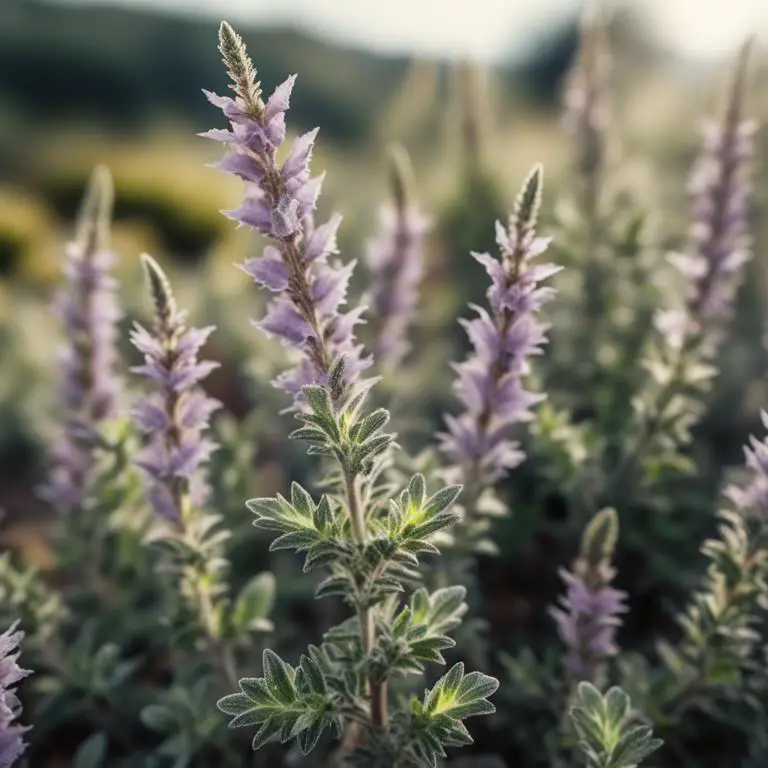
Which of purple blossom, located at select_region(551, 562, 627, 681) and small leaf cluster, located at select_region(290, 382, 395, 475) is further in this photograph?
purple blossom, located at select_region(551, 562, 627, 681)

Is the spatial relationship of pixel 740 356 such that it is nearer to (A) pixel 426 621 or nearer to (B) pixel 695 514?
(B) pixel 695 514

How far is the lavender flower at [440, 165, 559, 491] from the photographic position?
2.06 metres

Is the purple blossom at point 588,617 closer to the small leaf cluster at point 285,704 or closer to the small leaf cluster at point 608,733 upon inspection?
the small leaf cluster at point 608,733

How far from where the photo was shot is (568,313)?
4.50m

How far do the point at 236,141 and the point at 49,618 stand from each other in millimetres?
1920

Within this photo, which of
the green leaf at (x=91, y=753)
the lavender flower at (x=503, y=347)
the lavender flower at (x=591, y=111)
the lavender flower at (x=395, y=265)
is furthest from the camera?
the lavender flower at (x=591, y=111)

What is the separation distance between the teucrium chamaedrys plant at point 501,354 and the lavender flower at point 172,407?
72 cm

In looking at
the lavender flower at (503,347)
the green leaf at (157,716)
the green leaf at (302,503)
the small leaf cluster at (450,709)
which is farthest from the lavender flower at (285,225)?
the green leaf at (157,716)

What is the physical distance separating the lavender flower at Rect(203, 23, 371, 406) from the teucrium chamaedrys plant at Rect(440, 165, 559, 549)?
0.37m

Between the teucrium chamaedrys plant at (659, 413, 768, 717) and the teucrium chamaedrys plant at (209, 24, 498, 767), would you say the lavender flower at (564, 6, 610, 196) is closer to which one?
the teucrium chamaedrys plant at (659, 413, 768, 717)

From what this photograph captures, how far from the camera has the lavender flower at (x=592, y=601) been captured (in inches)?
93.5

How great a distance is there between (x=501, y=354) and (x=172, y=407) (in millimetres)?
891

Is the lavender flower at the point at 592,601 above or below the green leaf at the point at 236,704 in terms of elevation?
above

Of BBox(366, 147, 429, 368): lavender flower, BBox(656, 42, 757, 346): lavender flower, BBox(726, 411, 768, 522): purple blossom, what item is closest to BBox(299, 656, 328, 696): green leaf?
BBox(726, 411, 768, 522): purple blossom
